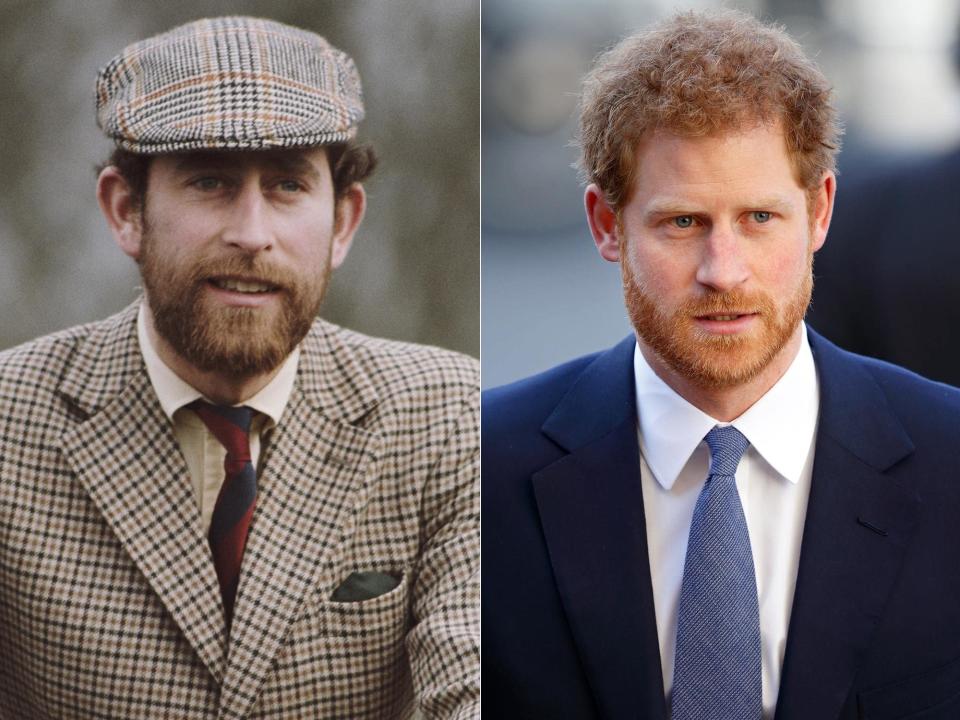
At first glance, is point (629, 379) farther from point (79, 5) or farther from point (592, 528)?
point (79, 5)

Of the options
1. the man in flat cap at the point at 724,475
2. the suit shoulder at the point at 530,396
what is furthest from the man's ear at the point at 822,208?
the suit shoulder at the point at 530,396

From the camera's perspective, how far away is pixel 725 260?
2119 millimetres

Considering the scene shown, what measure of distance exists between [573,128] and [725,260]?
49 centimetres

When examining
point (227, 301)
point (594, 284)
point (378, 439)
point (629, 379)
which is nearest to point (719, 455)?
point (629, 379)

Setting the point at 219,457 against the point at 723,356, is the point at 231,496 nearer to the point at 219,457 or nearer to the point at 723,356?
the point at 219,457

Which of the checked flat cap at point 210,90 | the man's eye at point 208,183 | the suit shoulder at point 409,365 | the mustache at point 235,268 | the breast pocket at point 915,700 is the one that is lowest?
the breast pocket at point 915,700

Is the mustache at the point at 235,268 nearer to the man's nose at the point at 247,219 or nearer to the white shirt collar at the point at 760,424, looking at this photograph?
the man's nose at the point at 247,219

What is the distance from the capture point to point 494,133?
248 cm

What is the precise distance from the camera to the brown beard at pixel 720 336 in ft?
7.05

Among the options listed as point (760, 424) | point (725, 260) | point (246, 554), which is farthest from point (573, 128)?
point (246, 554)

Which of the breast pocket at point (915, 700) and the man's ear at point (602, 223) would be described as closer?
the breast pocket at point (915, 700)

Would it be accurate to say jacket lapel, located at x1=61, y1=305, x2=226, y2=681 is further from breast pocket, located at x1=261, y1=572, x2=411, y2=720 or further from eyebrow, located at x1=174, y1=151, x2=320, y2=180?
eyebrow, located at x1=174, y1=151, x2=320, y2=180

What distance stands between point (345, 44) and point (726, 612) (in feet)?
3.88

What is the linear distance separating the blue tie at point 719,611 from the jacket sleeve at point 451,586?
1.24 feet
